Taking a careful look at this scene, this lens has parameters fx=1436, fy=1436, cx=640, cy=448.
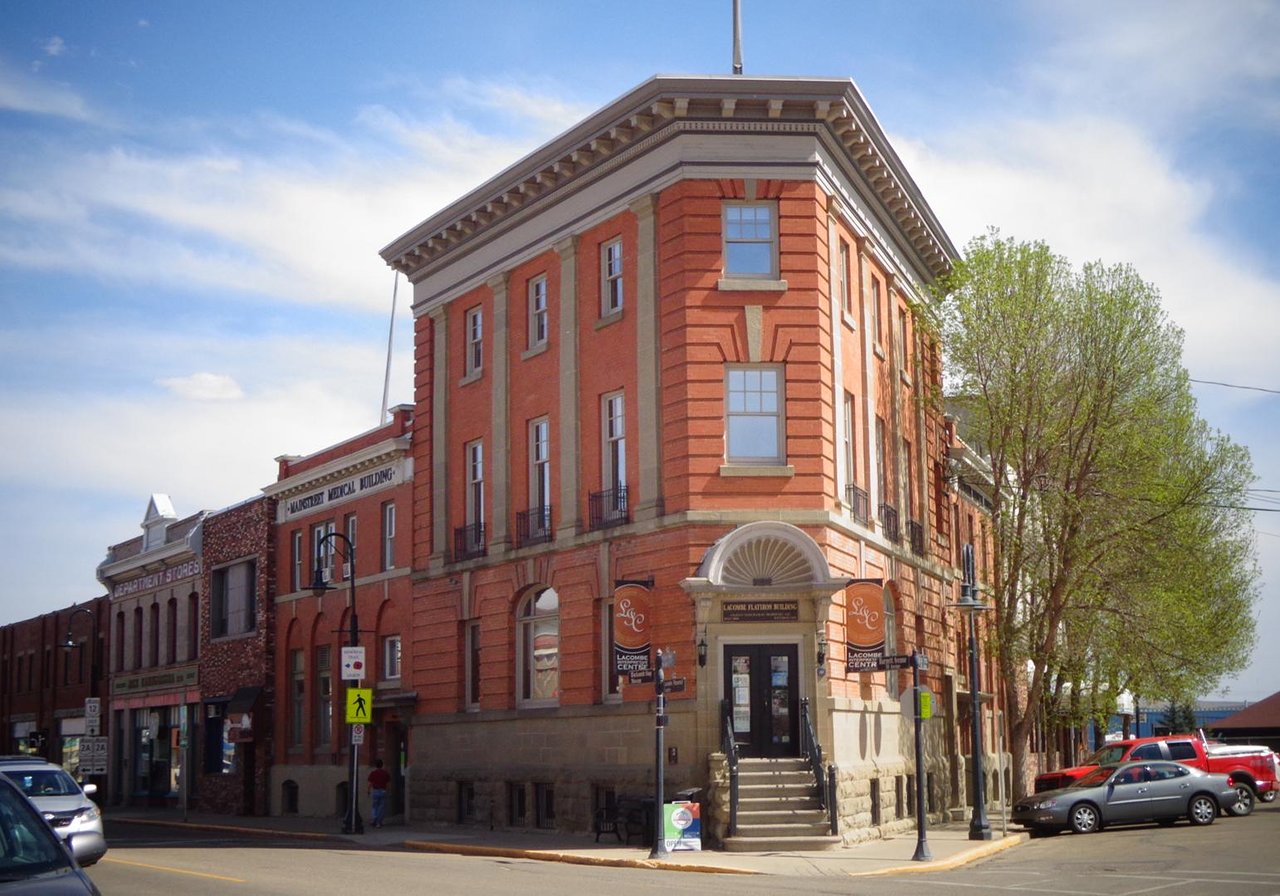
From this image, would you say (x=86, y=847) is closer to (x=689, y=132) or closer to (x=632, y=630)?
(x=632, y=630)

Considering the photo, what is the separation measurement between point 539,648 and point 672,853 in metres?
8.88

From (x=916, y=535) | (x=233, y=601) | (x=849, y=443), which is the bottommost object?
(x=233, y=601)

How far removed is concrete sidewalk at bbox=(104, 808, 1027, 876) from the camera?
23.9 meters

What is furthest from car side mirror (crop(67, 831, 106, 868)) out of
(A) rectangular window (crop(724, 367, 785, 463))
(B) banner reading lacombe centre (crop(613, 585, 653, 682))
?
(A) rectangular window (crop(724, 367, 785, 463))

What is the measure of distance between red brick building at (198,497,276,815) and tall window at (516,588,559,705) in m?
14.6

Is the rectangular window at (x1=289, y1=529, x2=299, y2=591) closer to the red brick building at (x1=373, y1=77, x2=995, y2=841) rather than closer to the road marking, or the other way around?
the red brick building at (x1=373, y1=77, x2=995, y2=841)

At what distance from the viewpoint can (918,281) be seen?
128 ft

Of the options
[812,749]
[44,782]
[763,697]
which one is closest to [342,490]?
[763,697]

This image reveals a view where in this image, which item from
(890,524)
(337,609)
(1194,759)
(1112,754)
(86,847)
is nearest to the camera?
(86,847)

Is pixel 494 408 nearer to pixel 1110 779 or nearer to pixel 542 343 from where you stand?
pixel 542 343

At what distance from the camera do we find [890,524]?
3428 cm

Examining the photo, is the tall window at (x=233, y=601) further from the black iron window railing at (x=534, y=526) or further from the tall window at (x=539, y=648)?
the black iron window railing at (x=534, y=526)

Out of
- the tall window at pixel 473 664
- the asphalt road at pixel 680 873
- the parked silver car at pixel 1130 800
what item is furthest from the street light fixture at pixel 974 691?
the tall window at pixel 473 664

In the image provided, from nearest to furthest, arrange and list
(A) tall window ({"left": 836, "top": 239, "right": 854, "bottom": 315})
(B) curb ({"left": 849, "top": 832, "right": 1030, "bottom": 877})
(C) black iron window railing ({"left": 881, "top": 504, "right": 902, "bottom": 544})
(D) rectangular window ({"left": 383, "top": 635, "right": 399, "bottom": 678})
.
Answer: (B) curb ({"left": 849, "top": 832, "right": 1030, "bottom": 877})
(A) tall window ({"left": 836, "top": 239, "right": 854, "bottom": 315})
(C) black iron window railing ({"left": 881, "top": 504, "right": 902, "bottom": 544})
(D) rectangular window ({"left": 383, "top": 635, "right": 399, "bottom": 678})
